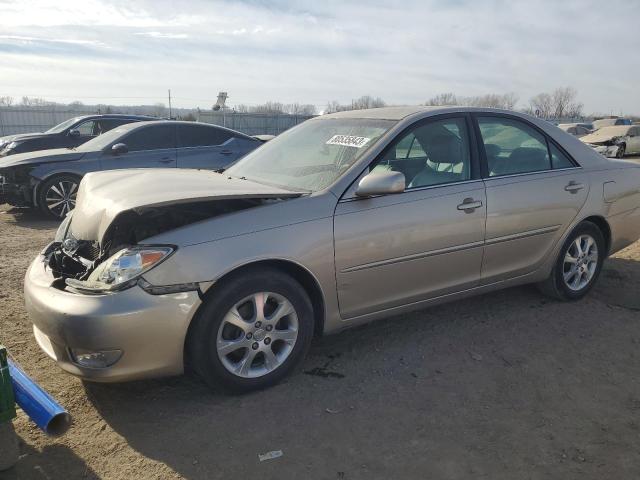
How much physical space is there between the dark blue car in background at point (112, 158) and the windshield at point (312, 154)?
3.92 meters

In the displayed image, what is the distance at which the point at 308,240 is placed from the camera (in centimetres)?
310

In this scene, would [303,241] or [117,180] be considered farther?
[117,180]

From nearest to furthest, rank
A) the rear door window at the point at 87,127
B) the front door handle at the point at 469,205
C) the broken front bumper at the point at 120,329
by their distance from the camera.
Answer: the broken front bumper at the point at 120,329, the front door handle at the point at 469,205, the rear door window at the point at 87,127

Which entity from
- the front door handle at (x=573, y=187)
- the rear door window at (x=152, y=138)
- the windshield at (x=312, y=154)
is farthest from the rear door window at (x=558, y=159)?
the rear door window at (x=152, y=138)

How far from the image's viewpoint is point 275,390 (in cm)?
315

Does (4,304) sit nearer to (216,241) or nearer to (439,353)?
(216,241)


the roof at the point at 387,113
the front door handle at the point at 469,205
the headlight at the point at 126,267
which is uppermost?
the roof at the point at 387,113

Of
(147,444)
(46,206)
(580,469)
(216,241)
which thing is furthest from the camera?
(46,206)

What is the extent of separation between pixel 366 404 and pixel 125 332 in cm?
135

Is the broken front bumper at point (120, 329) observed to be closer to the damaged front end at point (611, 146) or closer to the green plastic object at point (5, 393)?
the green plastic object at point (5, 393)

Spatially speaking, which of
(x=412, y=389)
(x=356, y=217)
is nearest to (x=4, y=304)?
(x=356, y=217)

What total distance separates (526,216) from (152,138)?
6528 mm

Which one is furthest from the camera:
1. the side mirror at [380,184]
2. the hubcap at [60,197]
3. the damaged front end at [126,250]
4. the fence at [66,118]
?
the fence at [66,118]

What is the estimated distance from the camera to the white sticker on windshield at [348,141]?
3.64 metres
